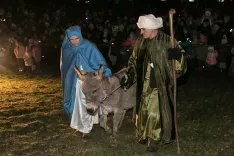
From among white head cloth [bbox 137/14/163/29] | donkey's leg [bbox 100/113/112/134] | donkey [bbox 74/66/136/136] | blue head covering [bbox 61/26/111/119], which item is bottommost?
donkey's leg [bbox 100/113/112/134]

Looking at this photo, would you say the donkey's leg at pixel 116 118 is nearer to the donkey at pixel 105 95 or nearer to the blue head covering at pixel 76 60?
the donkey at pixel 105 95

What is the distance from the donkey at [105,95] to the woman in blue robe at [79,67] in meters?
0.32

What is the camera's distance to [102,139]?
7.52 metres

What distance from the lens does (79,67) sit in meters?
7.25

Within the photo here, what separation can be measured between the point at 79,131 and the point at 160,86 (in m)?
2.60

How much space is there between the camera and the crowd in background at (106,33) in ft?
50.3

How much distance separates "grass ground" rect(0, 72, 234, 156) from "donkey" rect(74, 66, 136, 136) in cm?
55

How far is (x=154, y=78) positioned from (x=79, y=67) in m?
1.74

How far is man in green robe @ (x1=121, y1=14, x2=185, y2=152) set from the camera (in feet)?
20.0

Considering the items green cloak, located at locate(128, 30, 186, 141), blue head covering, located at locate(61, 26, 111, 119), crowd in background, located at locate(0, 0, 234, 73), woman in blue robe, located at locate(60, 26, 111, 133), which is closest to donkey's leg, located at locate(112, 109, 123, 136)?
woman in blue robe, located at locate(60, 26, 111, 133)

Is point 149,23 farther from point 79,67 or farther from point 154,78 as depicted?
point 79,67

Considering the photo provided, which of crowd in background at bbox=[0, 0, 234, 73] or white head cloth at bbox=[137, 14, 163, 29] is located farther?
crowd in background at bbox=[0, 0, 234, 73]

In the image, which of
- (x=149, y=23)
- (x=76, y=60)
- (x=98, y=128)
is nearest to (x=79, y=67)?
(x=76, y=60)

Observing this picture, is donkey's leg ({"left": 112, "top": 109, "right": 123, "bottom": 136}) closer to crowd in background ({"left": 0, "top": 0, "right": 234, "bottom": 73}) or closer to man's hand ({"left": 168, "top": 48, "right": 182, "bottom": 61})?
man's hand ({"left": 168, "top": 48, "right": 182, "bottom": 61})
